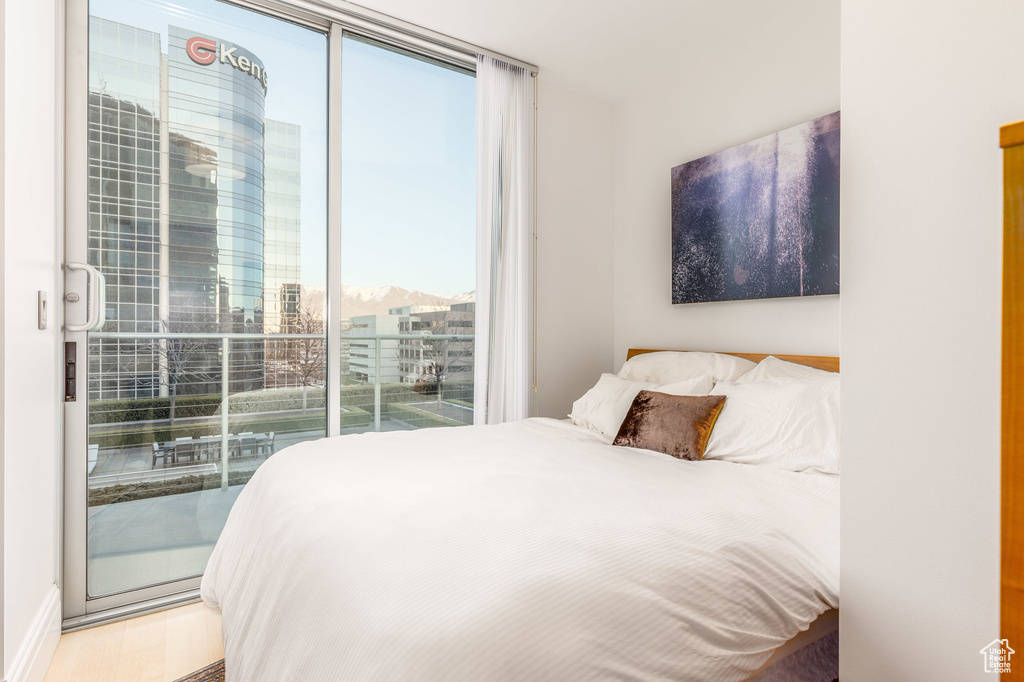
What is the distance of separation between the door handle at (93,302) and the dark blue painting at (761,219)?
2798 mm

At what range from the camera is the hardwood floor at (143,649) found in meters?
1.83

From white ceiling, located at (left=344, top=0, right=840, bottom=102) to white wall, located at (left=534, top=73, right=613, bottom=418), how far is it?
13.9 inches

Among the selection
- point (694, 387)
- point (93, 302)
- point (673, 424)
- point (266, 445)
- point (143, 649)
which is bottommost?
point (143, 649)

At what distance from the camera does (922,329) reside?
3.17ft

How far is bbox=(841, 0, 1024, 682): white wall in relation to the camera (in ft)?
2.88

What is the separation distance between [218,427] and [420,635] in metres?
2.11

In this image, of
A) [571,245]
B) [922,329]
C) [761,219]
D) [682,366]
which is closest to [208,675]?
[922,329]

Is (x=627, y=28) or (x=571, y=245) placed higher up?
(x=627, y=28)

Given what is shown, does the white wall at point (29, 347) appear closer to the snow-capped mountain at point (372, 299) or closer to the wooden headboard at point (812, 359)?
the snow-capped mountain at point (372, 299)

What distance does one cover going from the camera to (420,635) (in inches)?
33.7

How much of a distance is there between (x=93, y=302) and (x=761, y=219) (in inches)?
119

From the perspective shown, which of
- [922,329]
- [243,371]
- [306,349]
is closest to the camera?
[922,329]

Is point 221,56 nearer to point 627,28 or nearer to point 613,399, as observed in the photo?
point 627,28

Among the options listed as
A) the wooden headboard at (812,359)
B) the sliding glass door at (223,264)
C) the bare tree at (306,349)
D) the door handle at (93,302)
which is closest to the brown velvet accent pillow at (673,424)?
the wooden headboard at (812,359)
